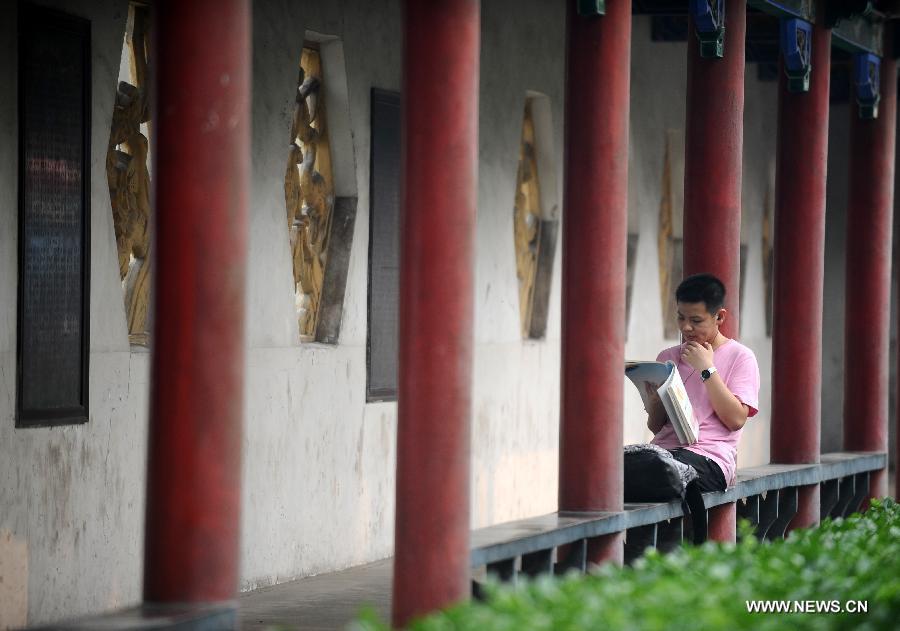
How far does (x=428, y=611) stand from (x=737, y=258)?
4.57 metres

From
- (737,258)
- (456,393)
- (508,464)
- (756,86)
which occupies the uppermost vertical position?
(756,86)

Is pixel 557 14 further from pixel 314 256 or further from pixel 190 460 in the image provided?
pixel 190 460

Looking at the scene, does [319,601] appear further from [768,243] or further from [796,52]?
[768,243]

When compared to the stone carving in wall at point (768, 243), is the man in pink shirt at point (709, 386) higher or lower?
lower

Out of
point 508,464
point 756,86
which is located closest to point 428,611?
point 508,464

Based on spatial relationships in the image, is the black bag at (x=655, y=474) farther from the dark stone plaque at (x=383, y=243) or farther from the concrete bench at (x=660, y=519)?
the dark stone plaque at (x=383, y=243)

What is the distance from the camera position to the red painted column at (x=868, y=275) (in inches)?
535

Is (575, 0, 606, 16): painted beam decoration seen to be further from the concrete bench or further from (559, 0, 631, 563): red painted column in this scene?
the concrete bench

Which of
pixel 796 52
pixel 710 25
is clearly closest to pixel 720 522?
pixel 710 25

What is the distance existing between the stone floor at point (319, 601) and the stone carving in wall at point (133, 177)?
1.62 meters

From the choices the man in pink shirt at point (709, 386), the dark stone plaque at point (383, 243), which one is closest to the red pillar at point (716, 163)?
the man in pink shirt at point (709, 386)

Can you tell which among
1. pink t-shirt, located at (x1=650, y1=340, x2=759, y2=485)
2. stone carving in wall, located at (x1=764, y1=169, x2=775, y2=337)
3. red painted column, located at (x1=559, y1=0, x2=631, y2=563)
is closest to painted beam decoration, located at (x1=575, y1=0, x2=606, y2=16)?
red painted column, located at (x1=559, y1=0, x2=631, y2=563)

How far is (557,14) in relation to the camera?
48.3 feet

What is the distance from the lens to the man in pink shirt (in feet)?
29.2
